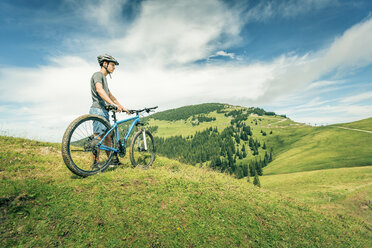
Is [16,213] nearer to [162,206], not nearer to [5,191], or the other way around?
[5,191]

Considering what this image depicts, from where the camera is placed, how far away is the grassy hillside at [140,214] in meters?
3.57

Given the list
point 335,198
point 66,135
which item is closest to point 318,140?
point 335,198

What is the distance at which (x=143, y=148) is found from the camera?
8.67 metres

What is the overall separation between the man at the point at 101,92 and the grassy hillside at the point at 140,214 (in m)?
1.72

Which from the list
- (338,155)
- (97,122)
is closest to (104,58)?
(97,122)

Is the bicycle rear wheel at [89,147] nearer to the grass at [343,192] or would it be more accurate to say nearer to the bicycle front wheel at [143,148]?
the bicycle front wheel at [143,148]

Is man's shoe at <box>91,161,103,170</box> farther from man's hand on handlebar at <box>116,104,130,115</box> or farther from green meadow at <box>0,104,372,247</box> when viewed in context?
man's hand on handlebar at <box>116,104,130,115</box>

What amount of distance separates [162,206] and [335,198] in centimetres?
5311

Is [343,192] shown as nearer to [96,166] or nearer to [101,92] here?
[96,166]

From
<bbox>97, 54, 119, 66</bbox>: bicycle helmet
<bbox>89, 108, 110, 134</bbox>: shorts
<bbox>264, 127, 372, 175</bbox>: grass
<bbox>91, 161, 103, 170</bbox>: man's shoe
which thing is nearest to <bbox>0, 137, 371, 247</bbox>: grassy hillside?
<bbox>91, 161, 103, 170</bbox>: man's shoe

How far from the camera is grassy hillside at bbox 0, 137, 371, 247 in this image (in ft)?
11.7

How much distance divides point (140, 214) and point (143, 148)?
4.56 meters

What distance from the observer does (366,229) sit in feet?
26.5

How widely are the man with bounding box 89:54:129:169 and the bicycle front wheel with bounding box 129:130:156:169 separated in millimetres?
1203
